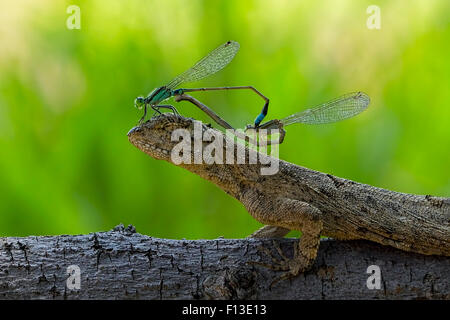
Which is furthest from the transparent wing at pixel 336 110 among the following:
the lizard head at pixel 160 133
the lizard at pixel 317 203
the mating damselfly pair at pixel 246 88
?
the lizard head at pixel 160 133

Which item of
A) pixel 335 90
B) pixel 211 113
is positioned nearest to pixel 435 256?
pixel 211 113

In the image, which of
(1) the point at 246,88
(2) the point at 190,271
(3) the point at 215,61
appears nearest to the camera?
(2) the point at 190,271

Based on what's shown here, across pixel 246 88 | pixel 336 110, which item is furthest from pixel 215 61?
pixel 336 110

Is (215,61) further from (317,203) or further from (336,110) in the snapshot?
(317,203)

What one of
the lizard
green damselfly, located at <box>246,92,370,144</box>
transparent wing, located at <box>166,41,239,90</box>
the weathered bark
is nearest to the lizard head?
the lizard

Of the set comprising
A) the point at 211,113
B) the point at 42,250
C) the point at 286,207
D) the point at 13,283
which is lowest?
the point at 13,283

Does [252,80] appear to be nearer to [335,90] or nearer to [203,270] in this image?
[335,90]
